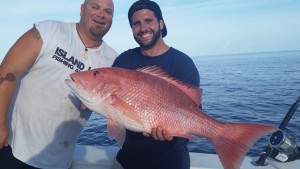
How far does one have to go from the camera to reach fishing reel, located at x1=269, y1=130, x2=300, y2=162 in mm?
4117

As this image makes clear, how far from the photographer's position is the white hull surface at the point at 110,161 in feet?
13.3

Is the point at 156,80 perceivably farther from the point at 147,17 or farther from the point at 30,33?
the point at 30,33

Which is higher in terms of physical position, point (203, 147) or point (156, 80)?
point (156, 80)

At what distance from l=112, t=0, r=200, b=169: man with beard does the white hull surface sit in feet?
2.53

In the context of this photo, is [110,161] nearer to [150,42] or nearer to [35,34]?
[150,42]

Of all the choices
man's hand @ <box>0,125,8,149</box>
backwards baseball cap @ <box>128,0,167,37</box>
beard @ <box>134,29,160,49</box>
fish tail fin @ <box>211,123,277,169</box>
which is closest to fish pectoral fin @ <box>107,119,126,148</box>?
fish tail fin @ <box>211,123,277,169</box>

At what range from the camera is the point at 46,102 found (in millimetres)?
3400

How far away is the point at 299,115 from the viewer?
12336 mm

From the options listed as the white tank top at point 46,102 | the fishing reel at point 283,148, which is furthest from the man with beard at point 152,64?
the fishing reel at point 283,148

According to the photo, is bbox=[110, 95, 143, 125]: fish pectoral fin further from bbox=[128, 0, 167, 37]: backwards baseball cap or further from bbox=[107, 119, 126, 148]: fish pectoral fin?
bbox=[128, 0, 167, 37]: backwards baseball cap

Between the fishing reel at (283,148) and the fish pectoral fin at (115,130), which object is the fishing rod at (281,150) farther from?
the fish pectoral fin at (115,130)

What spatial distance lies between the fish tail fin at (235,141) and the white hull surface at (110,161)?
1247mm

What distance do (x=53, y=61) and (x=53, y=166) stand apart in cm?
142

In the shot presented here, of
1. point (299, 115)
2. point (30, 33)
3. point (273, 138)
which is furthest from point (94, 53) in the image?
A: point (299, 115)
